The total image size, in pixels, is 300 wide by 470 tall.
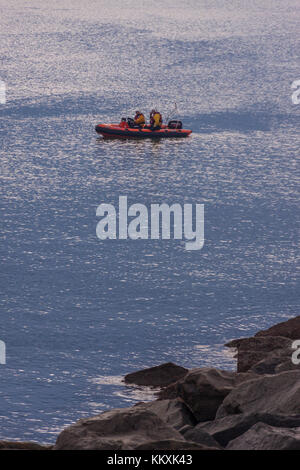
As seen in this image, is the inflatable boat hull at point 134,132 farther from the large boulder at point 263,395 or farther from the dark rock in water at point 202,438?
the dark rock in water at point 202,438

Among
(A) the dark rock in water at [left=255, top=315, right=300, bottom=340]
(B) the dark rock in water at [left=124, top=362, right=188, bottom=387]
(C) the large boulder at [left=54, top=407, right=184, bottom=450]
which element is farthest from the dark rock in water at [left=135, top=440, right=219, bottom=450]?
(A) the dark rock in water at [left=255, top=315, right=300, bottom=340]

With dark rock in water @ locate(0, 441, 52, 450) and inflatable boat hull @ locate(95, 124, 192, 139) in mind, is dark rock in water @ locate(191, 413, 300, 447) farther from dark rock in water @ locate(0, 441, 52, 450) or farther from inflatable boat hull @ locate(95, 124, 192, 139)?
inflatable boat hull @ locate(95, 124, 192, 139)

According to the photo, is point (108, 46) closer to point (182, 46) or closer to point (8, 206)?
point (182, 46)

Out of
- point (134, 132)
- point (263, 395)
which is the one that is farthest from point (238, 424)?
point (134, 132)

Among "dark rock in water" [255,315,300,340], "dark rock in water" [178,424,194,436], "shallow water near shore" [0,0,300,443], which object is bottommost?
"dark rock in water" [178,424,194,436]

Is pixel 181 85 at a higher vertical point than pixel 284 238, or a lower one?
higher

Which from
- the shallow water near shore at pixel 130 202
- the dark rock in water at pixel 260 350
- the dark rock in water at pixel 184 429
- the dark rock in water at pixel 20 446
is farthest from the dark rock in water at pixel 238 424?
the shallow water near shore at pixel 130 202
